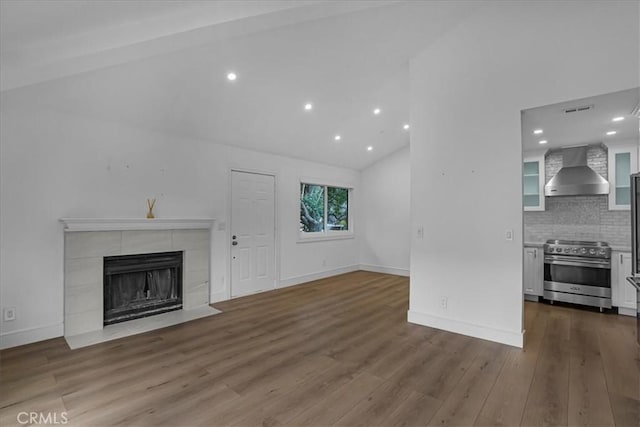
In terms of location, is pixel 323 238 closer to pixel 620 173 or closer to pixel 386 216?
pixel 386 216

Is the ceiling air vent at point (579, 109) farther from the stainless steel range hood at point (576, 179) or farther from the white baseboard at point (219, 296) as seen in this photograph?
the white baseboard at point (219, 296)

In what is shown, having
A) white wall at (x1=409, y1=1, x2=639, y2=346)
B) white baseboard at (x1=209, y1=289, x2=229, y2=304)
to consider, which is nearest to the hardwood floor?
white wall at (x1=409, y1=1, x2=639, y2=346)

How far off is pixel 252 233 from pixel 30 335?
3.06 m

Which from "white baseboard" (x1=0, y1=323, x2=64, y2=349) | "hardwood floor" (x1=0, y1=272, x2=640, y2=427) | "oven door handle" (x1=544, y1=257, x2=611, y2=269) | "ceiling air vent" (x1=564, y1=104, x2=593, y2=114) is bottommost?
"hardwood floor" (x1=0, y1=272, x2=640, y2=427)

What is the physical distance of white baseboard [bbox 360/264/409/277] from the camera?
7.03m

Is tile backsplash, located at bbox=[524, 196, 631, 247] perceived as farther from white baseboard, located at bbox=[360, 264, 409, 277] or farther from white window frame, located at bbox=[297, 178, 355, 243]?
white window frame, located at bbox=[297, 178, 355, 243]

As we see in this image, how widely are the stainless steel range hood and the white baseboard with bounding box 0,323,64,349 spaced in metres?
7.08

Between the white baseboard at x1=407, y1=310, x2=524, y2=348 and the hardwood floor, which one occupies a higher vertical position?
the white baseboard at x1=407, y1=310, x2=524, y2=348

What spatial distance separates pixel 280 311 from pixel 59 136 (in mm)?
3489

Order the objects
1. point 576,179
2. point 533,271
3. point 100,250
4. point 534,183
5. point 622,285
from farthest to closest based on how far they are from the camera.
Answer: point 534,183 < point 533,271 < point 576,179 < point 622,285 < point 100,250

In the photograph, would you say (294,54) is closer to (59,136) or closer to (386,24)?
(386,24)

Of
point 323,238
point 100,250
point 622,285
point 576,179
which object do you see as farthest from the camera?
point 323,238

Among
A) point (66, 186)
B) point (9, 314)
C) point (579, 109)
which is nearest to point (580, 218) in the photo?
point (579, 109)

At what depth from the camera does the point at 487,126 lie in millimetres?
3453
